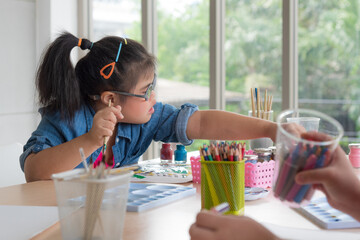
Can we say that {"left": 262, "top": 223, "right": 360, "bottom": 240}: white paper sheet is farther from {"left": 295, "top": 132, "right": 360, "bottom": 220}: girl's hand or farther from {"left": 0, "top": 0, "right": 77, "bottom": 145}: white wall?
{"left": 0, "top": 0, "right": 77, "bottom": 145}: white wall

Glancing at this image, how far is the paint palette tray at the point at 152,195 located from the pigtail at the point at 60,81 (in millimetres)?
512

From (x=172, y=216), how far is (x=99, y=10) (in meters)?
2.97

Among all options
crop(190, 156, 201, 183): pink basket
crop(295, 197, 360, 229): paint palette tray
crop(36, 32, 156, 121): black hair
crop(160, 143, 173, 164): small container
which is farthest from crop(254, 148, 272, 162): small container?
crop(36, 32, 156, 121): black hair

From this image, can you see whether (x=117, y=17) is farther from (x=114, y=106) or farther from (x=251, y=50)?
(x=114, y=106)

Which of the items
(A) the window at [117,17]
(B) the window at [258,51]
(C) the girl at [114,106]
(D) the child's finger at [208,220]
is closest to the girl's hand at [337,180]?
(D) the child's finger at [208,220]

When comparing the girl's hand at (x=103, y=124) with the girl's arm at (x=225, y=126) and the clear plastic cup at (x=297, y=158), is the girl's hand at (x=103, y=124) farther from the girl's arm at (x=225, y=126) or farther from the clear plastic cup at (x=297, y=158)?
the clear plastic cup at (x=297, y=158)

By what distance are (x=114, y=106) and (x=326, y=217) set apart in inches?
37.1

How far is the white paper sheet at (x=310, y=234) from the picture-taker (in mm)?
876

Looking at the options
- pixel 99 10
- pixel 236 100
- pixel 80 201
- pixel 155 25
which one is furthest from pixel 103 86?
pixel 99 10

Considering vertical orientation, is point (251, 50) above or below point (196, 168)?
above

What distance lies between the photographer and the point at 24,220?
1.01m

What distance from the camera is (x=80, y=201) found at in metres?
0.80

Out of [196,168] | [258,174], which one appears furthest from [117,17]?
[258,174]

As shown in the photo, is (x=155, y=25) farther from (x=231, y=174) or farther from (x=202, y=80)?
(x=231, y=174)
